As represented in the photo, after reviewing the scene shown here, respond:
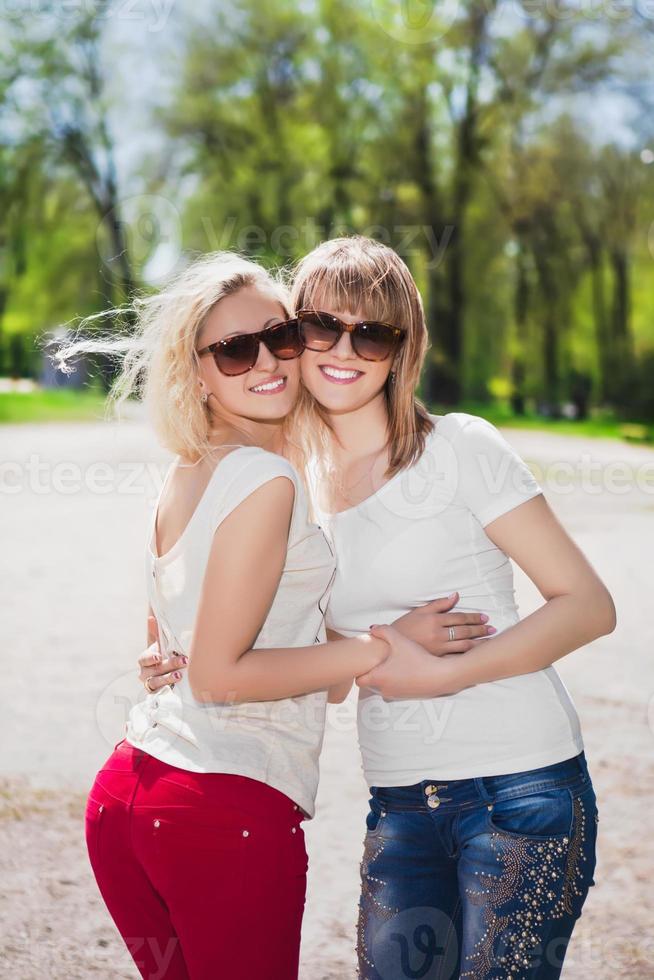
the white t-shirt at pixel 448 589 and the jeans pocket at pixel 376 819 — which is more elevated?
the white t-shirt at pixel 448 589

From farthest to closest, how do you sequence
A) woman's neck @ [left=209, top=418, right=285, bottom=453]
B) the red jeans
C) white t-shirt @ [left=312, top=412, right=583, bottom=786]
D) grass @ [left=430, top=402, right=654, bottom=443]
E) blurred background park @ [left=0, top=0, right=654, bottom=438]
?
blurred background park @ [left=0, top=0, right=654, bottom=438], grass @ [left=430, top=402, right=654, bottom=443], woman's neck @ [left=209, top=418, right=285, bottom=453], white t-shirt @ [left=312, top=412, right=583, bottom=786], the red jeans

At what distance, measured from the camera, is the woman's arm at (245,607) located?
82.8 inches

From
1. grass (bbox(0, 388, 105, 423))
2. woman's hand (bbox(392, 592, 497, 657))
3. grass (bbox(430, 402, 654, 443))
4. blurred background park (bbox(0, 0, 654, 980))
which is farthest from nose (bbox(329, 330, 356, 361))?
grass (bbox(0, 388, 105, 423))

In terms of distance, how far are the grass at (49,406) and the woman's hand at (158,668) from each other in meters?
26.4

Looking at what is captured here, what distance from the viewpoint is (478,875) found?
2242 millimetres

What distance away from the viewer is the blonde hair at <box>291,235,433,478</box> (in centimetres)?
256

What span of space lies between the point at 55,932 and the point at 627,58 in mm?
31632

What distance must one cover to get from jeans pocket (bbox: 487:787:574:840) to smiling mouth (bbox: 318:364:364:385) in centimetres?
101

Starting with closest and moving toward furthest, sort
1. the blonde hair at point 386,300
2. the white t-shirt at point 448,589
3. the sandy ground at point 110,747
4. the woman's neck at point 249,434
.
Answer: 1. the white t-shirt at point 448,589
2. the woman's neck at point 249,434
3. the blonde hair at point 386,300
4. the sandy ground at point 110,747

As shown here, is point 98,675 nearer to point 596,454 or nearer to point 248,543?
point 248,543

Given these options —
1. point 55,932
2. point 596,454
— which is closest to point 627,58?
point 596,454

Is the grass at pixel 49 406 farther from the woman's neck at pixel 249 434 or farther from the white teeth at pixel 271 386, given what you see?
the white teeth at pixel 271 386

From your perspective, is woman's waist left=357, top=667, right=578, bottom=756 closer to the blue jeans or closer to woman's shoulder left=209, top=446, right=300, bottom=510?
the blue jeans

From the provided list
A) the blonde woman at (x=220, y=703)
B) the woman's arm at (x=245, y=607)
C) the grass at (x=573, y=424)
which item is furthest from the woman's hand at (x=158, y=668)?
the grass at (x=573, y=424)
